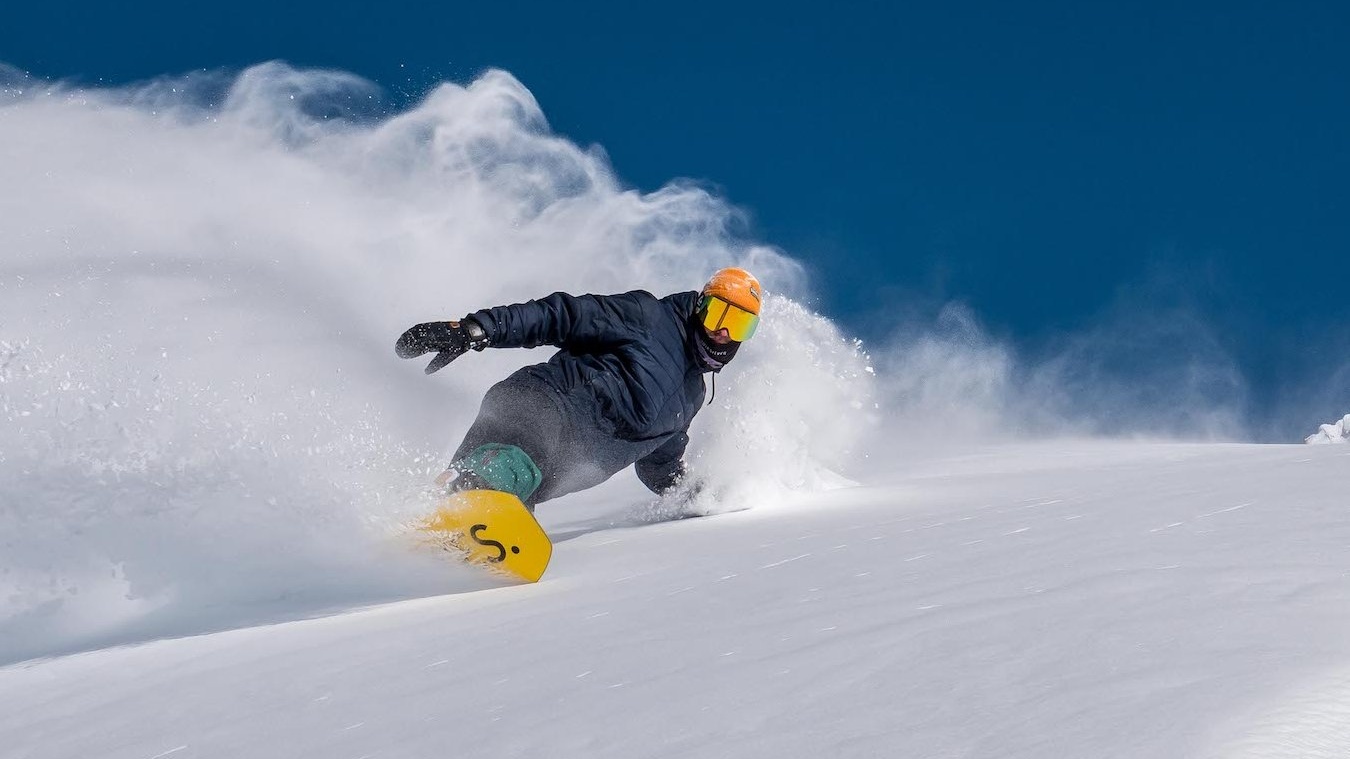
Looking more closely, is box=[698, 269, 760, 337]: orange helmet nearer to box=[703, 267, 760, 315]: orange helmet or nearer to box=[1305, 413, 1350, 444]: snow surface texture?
box=[703, 267, 760, 315]: orange helmet

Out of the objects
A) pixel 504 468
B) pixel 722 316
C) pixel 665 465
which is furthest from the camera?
pixel 665 465

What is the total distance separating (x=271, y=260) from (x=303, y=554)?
25.4ft

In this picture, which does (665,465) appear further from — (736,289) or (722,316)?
(736,289)

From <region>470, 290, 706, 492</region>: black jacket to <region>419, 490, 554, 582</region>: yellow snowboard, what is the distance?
1.01 m

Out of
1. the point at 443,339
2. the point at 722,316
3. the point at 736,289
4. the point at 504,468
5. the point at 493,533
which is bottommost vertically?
the point at 493,533

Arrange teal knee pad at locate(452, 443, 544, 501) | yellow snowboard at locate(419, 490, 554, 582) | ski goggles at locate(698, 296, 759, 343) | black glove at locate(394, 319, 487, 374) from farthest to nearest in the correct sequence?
ski goggles at locate(698, 296, 759, 343), black glove at locate(394, 319, 487, 374), teal knee pad at locate(452, 443, 544, 501), yellow snowboard at locate(419, 490, 554, 582)

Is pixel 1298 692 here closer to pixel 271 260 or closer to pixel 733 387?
pixel 733 387

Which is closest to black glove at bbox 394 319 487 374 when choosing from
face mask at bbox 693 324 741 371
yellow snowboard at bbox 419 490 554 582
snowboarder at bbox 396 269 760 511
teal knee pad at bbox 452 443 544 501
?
snowboarder at bbox 396 269 760 511

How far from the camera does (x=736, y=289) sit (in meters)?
5.06

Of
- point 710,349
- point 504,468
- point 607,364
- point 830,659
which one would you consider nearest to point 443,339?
point 504,468

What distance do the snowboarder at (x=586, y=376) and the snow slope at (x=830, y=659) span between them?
102 cm

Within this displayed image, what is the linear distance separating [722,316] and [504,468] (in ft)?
4.30

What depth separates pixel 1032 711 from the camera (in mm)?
1451

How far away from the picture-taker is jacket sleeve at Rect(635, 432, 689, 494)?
5461 millimetres
